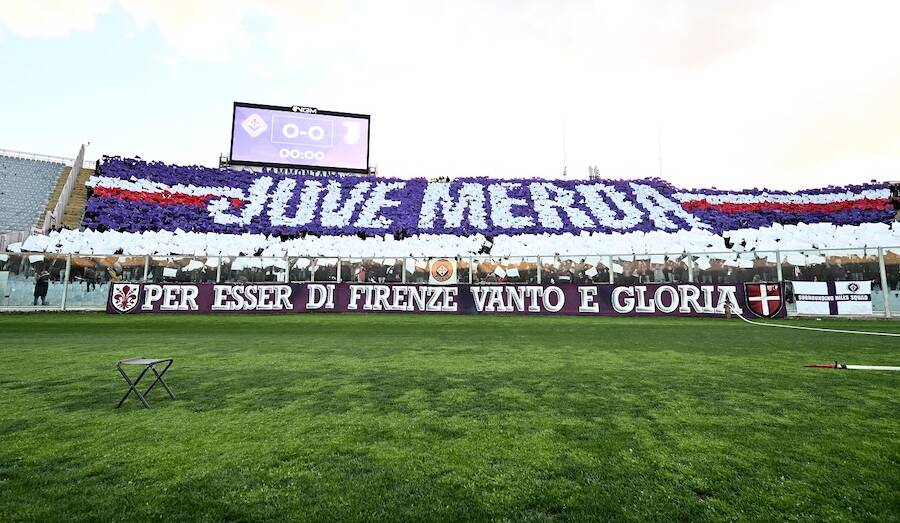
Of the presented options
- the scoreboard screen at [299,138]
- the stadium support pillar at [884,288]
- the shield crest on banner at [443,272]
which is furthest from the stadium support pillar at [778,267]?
the scoreboard screen at [299,138]

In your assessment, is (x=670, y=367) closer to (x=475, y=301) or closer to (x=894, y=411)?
(x=894, y=411)

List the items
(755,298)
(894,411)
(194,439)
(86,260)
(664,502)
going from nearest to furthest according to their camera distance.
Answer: (664,502) < (194,439) < (894,411) < (755,298) < (86,260)

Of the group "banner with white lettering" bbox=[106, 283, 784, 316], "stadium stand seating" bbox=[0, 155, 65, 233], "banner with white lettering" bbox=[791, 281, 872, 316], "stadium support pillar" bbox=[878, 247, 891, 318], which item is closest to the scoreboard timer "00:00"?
"stadium stand seating" bbox=[0, 155, 65, 233]

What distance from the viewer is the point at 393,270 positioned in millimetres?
19375

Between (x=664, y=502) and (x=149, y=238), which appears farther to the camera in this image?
(x=149, y=238)

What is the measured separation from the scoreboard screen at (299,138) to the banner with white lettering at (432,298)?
67.4ft

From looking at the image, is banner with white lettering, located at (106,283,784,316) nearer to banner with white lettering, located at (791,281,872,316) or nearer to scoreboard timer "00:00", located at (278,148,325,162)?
banner with white lettering, located at (791,281,872,316)

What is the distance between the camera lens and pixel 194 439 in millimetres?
3885

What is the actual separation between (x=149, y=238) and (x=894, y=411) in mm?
27920

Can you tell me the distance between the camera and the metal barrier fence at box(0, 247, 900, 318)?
16.4 meters

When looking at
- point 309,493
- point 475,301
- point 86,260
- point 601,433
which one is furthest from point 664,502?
point 86,260

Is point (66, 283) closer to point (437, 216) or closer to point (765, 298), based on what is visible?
point (437, 216)

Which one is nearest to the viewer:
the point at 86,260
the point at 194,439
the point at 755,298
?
the point at 194,439

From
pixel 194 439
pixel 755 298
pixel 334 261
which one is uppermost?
pixel 334 261
